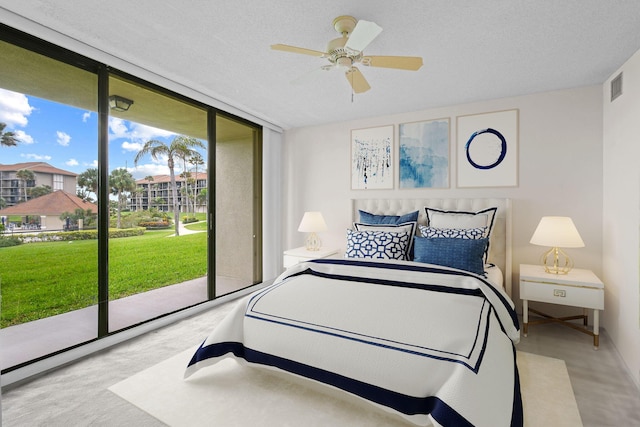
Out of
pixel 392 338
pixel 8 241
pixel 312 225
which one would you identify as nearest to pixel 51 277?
pixel 8 241

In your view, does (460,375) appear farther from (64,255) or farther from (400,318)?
(64,255)

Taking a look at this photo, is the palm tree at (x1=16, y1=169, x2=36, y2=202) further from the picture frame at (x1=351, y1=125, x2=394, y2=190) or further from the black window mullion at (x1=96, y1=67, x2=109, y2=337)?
the picture frame at (x1=351, y1=125, x2=394, y2=190)

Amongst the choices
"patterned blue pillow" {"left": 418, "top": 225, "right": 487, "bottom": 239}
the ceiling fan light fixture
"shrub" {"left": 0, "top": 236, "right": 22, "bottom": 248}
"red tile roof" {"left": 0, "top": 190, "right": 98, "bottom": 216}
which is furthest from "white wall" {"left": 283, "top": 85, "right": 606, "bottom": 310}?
"shrub" {"left": 0, "top": 236, "right": 22, "bottom": 248}

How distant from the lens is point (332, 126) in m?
4.34

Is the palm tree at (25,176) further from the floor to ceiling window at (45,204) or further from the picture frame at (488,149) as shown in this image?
the picture frame at (488,149)

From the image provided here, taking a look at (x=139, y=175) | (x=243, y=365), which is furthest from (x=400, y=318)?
(x=139, y=175)

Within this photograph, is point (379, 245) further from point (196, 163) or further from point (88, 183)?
point (88, 183)

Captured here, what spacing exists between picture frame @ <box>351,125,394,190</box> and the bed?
158 cm

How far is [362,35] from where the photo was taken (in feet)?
5.71

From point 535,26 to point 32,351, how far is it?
4150 millimetres

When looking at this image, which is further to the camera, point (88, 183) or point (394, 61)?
point (88, 183)

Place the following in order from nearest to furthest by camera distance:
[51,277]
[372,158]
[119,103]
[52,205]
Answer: [52,205] → [51,277] → [119,103] → [372,158]

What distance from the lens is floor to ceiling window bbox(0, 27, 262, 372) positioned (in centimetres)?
220

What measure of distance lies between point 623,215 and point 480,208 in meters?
1.13
